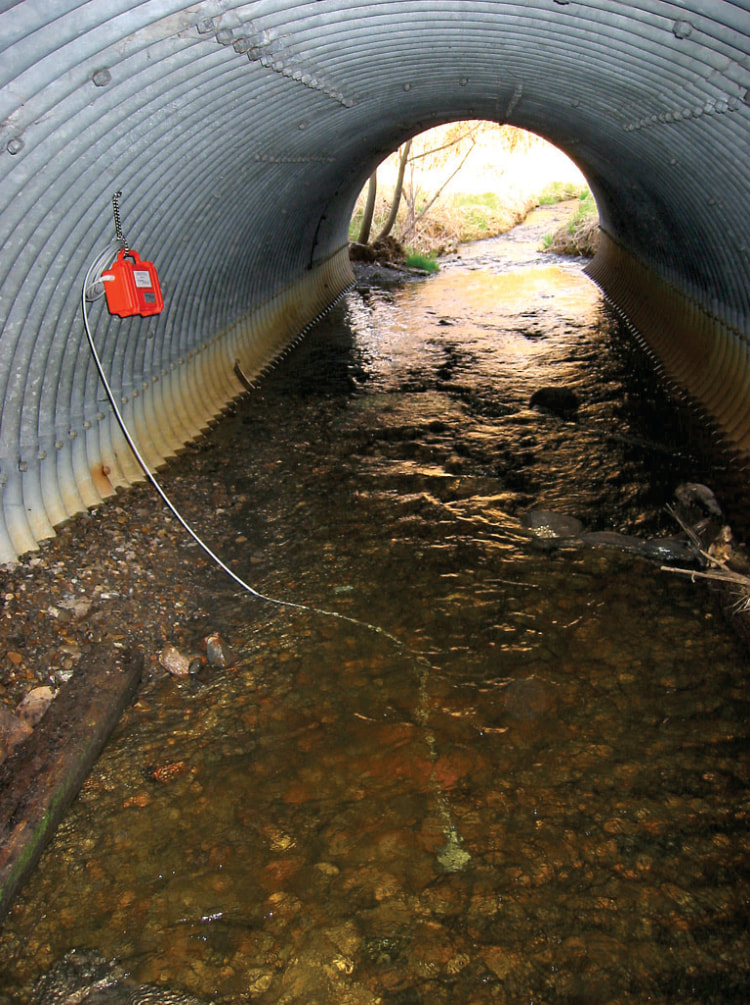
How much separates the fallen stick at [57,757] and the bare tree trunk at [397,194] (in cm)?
1587

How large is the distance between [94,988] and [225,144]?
5.87 metres

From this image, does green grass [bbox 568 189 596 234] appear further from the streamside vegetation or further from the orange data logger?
the orange data logger

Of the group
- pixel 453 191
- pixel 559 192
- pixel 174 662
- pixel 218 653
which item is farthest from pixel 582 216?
pixel 174 662

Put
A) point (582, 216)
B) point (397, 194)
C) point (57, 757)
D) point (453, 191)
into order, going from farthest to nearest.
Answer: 1. point (453, 191)
2. point (582, 216)
3. point (397, 194)
4. point (57, 757)

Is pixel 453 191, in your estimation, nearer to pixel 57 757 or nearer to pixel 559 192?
pixel 559 192

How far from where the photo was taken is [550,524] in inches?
243

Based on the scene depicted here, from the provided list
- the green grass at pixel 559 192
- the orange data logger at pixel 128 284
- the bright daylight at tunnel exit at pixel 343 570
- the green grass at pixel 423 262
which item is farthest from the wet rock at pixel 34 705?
the green grass at pixel 559 192

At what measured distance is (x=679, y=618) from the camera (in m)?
5.01

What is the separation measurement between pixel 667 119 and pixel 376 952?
612 centimetres

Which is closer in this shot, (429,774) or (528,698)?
(429,774)

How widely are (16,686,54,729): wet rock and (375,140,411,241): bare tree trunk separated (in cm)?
1614

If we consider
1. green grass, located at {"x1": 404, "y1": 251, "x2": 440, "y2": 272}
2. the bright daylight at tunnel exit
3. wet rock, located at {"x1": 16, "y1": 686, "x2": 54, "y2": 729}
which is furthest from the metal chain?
green grass, located at {"x1": 404, "y1": 251, "x2": 440, "y2": 272}

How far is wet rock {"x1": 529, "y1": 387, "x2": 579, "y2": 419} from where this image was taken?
859cm

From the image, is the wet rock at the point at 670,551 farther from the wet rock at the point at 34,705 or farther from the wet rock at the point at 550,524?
the wet rock at the point at 34,705
